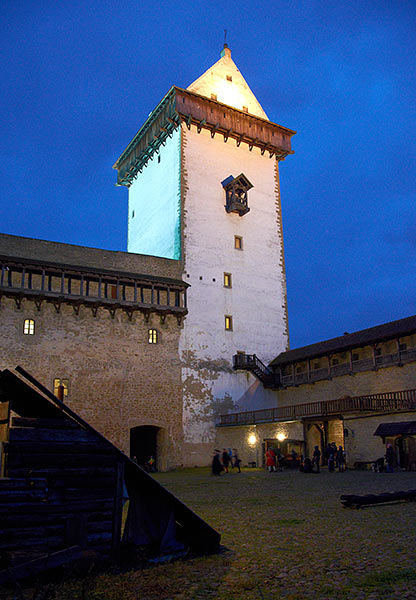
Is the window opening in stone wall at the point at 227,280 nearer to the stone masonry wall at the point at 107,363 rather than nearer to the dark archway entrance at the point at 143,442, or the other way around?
the stone masonry wall at the point at 107,363

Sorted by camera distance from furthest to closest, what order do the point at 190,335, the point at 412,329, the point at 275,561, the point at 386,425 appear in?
the point at 190,335 < the point at 412,329 < the point at 386,425 < the point at 275,561

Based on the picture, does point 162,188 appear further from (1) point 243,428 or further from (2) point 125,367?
(1) point 243,428

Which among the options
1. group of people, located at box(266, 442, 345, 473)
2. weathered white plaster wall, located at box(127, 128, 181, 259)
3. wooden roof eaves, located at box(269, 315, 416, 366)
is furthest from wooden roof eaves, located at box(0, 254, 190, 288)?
group of people, located at box(266, 442, 345, 473)

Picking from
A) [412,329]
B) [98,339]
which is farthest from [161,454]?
[412,329]

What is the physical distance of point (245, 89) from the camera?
42.2 metres

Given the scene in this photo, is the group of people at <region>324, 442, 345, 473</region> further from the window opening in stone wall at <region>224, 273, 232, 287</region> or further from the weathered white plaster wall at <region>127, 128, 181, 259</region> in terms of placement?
the weathered white plaster wall at <region>127, 128, 181, 259</region>

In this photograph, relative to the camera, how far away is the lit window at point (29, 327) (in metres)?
27.6

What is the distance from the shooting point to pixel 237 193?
3709 cm

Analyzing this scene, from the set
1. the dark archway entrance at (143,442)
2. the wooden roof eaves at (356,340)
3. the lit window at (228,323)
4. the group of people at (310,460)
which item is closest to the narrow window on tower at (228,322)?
the lit window at (228,323)

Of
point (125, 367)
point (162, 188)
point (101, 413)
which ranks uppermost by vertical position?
point (162, 188)

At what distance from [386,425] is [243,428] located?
1083cm

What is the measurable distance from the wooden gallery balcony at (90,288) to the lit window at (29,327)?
0.85 meters

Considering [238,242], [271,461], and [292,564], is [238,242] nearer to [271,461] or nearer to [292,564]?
[271,461]

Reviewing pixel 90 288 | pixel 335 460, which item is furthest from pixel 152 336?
pixel 335 460
